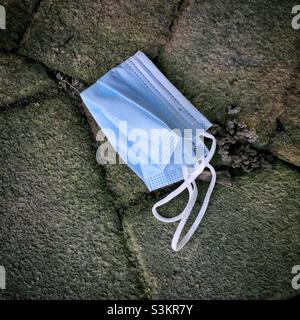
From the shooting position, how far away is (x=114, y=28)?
6.03ft

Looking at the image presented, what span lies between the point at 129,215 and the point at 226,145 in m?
0.48

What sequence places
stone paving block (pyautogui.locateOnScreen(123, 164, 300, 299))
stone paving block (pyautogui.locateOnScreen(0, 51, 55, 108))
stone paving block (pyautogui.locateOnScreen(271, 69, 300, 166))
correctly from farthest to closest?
stone paving block (pyautogui.locateOnScreen(0, 51, 55, 108)) < stone paving block (pyautogui.locateOnScreen(271, 69, 300, 166)) < stone paving block (pyautogui.locateOnScreen(123, 164, 300, 299))

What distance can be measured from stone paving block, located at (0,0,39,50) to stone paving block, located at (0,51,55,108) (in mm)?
67

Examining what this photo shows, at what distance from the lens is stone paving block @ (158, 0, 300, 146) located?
172 cm

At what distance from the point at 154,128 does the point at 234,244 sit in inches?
21.1

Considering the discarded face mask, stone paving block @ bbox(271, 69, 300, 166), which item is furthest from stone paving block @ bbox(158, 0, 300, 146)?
the discarded face mask

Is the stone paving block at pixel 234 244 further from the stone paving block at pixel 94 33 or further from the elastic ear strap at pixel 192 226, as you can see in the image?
the stone paving block at pixel 94 33

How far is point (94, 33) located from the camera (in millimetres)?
1834

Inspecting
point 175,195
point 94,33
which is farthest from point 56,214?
point 94,33

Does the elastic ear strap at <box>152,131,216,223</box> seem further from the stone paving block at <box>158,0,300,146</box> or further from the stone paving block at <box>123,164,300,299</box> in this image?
the stone paving block at <box>158,0,300,146</box>

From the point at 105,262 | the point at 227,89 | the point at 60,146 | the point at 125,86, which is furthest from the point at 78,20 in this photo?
the point at 105,262

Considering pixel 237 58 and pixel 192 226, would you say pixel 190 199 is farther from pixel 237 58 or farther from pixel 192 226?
pixel 237 58

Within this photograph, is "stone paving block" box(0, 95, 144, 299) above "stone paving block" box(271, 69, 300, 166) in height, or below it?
below
